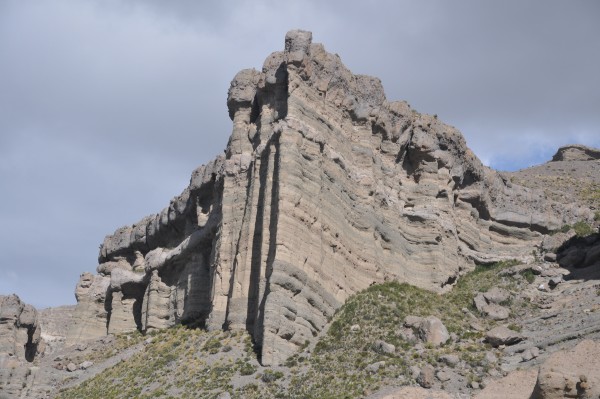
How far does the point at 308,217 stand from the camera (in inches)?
2136

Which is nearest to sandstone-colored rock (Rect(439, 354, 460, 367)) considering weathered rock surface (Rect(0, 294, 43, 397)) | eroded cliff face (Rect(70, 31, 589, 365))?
eroded cliff face (Rect(70, 31, 589, 365))

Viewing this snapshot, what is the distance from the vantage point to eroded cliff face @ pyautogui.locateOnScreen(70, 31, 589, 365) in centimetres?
5316

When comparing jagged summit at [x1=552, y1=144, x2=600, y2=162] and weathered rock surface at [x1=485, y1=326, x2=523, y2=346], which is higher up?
jagged summit at [x1=552, y1=144, x2=600, y2=162]

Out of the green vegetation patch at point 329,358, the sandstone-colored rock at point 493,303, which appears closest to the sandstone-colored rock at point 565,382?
the green vegetation patch at point 329,358

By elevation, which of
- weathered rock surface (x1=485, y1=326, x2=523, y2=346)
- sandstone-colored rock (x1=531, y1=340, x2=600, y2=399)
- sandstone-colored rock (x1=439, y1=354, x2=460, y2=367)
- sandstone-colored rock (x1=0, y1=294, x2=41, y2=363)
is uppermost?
sandstone-colored rock (x1=0, y1=294, x2=41, y2=363)

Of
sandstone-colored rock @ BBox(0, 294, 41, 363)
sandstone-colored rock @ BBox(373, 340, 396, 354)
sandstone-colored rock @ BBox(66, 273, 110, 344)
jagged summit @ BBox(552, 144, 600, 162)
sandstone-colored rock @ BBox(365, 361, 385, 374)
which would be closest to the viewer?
sandstone-colored rock @ BBox(365, 361, 385, 374)

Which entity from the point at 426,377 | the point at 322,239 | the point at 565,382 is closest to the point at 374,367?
the point at 426,377

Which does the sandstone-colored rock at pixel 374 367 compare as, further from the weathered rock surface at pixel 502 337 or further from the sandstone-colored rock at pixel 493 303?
the sandstone-colored rock at pixel 493 303

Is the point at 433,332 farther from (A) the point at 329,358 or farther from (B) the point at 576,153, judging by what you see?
(B) the point at 576,153

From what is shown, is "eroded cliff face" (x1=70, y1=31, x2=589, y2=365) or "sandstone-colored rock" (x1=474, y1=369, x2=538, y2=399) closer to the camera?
"sandstone-colored rock" (x1=474, y1=369, x2=538, y2=399)

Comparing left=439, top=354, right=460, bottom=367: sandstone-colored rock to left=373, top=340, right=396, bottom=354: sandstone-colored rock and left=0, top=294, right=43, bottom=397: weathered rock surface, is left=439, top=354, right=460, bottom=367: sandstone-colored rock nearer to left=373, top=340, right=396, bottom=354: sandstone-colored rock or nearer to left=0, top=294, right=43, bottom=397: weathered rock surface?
left=373, top=340, right=396, bottom=354: sandstone-colored rock

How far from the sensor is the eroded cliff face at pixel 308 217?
53156 mm

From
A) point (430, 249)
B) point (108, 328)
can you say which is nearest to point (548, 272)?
point (430, 249)

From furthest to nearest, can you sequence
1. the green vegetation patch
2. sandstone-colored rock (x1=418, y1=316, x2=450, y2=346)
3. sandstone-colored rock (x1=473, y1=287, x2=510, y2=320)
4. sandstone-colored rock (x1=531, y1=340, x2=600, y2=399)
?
sandstone-colored rock (x1=473, y1=287, x2=510, y2=320) → sandstone-colored rock (x1=418, y1=316, x2=450, y2=346) → the green vegetation patch → sandstone-colored rock (x1=531, y1=340, x2=600, y2=399)
